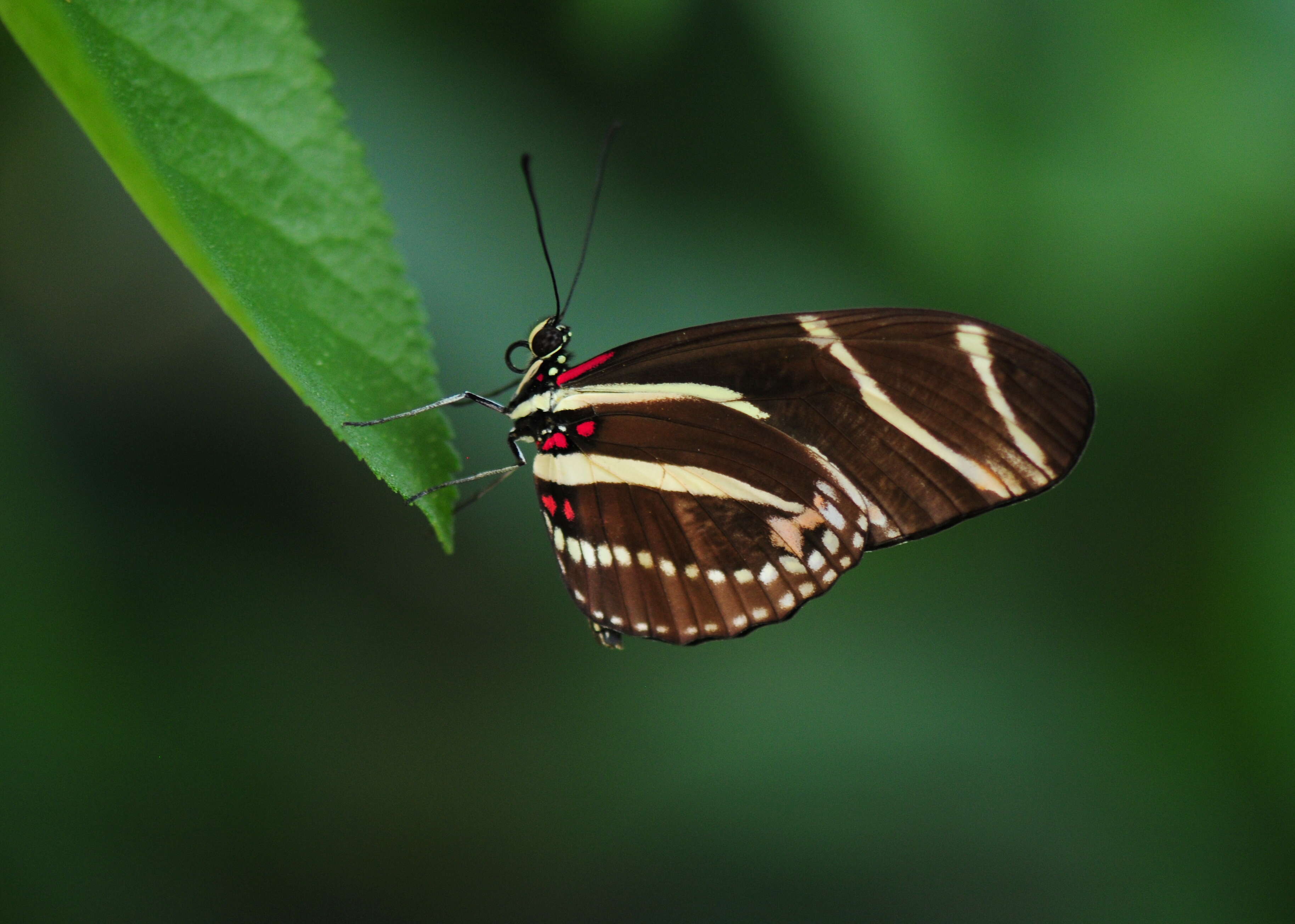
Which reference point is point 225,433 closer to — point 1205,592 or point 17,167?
point 17,167

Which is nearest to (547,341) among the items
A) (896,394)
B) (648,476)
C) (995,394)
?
(648,476)

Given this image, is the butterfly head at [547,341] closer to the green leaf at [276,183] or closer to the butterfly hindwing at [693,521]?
the butterfly hindwing at [693,521]

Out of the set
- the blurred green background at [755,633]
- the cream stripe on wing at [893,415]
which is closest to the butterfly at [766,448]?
the cream stripe on wing at [893,415]

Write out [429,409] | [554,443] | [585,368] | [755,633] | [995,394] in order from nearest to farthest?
[429,409]
[995,394]
[585,368]
[554,443]
[755,633]

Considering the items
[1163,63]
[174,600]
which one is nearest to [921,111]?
[1163,63]

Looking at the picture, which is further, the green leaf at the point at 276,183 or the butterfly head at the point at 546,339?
the butterfly head at the point at 546,339

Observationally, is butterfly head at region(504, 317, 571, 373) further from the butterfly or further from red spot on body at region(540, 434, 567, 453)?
red spot on body at region(540, 434, 567, 453)

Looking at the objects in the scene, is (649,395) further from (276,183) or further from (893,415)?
(276,183)
